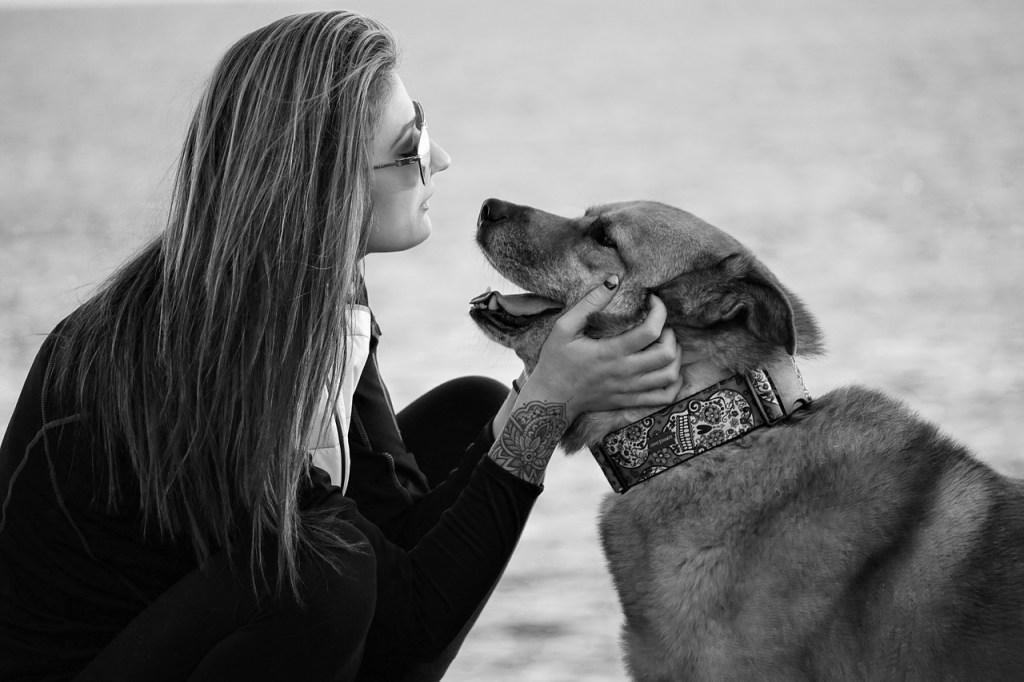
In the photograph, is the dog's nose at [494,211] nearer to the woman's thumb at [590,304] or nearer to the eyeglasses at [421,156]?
the eyeglasses at [421,156]

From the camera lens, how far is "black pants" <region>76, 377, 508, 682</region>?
219 cm

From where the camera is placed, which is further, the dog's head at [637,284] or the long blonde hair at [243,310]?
the dog's head at [637,284]

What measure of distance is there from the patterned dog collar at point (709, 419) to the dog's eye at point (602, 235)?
1.43 feet

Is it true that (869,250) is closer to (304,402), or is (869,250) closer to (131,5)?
(304,402)

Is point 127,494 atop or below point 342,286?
below

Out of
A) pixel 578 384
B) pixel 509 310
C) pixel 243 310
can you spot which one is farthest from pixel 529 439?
pixel 243 310

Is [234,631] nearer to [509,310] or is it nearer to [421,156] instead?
[509,310]

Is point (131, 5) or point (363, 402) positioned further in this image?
point (131, 5)

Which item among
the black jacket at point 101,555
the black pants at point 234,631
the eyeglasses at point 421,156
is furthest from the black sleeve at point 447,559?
the eyeglasses at point 421,156

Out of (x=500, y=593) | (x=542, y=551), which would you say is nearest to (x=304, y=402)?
(x=500, y=593)

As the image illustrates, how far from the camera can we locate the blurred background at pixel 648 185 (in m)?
4.62

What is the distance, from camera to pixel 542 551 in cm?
418

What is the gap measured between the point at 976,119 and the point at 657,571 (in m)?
12.1

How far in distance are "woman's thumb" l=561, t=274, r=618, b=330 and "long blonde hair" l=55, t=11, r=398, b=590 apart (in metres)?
0.47
